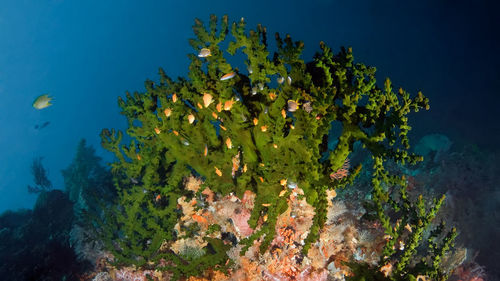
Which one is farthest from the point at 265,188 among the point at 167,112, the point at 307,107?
the point at 167,112

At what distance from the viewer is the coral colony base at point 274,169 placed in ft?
10.4

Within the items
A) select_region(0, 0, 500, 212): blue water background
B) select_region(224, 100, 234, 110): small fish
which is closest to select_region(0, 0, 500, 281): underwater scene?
select_region(224, 100, 234, 110): small fish

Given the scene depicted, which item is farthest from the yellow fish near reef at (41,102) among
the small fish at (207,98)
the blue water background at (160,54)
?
the blue water background at (160,54)

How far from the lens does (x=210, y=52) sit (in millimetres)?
3641

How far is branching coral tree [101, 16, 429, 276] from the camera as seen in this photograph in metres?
3.09

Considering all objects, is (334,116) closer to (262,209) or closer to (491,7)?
(262,209)

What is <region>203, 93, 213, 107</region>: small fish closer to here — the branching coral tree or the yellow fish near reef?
the branching coral tree

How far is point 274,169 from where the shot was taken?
366cm

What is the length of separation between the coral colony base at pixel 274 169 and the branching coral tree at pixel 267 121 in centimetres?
2

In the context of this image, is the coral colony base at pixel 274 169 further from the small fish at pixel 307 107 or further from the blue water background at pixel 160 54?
the blue water background at pixel 160 54

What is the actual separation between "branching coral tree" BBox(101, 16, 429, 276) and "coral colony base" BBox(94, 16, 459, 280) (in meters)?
0.02

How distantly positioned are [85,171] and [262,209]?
665 inches

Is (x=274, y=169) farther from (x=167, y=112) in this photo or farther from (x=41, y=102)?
(x=41, y=102)

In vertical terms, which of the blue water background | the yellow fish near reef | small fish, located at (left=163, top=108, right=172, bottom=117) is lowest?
small fish, located at (left=163, top=108, right=172, bottom=117)
